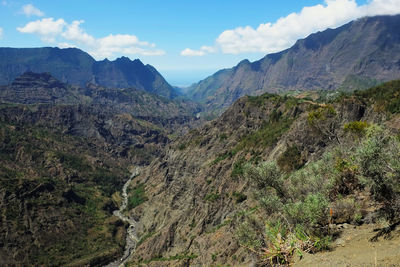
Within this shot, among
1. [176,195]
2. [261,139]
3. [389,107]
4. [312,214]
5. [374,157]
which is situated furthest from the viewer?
[176,195]

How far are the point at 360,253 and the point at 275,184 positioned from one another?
1541 cm

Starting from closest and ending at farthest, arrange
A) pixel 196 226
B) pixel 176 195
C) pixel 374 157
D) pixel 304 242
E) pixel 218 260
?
pixel 374 157 → pixel 304 242 → pixel 218 260 → pixel 196 226 → pixel 176 195

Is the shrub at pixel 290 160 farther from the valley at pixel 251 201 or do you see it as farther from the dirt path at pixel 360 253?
the dirt path at pixel 360 253

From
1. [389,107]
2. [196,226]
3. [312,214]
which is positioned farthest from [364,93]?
[312,214]

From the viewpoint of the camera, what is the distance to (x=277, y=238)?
76.5ft

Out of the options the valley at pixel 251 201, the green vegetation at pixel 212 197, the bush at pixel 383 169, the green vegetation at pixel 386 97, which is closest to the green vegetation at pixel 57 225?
the valley at pixel 251 201

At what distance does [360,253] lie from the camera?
1998 cm

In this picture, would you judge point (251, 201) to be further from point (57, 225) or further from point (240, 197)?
point (57, 225)

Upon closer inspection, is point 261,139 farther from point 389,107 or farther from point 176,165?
point 176,165

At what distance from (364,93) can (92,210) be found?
15674 cm

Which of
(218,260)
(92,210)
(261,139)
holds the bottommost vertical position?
(92,210)

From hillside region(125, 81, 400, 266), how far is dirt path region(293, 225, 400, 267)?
101 centimetres

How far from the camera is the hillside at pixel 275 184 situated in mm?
22642

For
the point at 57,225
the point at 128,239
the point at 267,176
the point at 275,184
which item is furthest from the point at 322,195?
the point at 57,225
